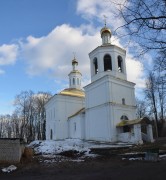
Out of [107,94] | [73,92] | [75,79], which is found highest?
[75,79]

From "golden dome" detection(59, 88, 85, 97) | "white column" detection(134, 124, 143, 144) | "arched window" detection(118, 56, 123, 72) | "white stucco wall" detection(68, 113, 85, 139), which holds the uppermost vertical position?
"arched window" detection(118, 56, 123, 72)

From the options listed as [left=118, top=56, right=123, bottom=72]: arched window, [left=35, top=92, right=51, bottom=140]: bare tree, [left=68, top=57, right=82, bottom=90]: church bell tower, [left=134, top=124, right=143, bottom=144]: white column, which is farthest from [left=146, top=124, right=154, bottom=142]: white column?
[left=35, top=92, right=51, bottom=140]: bare tree

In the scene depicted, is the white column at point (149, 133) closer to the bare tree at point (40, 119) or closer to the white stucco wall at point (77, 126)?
the white stucco wall at point (77, 126)

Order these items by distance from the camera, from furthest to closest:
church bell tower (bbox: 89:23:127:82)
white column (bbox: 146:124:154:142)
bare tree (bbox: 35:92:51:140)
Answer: bare tree (bbox: 35:92:51:140), church bell tower (bbox: 89:23:127:82), white column (bbox: 146:124:154:142)

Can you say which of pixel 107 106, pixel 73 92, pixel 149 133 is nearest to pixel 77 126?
pixel 107 106

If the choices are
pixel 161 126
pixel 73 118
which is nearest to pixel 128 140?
pixel 73 118

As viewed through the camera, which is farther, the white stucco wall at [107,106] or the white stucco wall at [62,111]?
the white stucco wall at [62,111]

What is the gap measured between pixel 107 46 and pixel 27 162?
20.8 meters

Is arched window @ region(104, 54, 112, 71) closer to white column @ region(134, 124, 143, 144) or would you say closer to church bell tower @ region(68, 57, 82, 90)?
white column @ region(134, 124, 143, 144)

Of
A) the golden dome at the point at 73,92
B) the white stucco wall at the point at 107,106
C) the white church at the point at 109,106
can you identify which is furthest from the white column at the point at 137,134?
the golden dome at the point at 73,92

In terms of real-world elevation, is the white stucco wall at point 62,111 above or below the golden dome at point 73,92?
below

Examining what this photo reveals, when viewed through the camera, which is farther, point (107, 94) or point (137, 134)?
point (107, 94)

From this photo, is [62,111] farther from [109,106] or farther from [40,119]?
[40,119]

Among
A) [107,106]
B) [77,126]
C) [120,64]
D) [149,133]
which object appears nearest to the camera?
[149,133]
